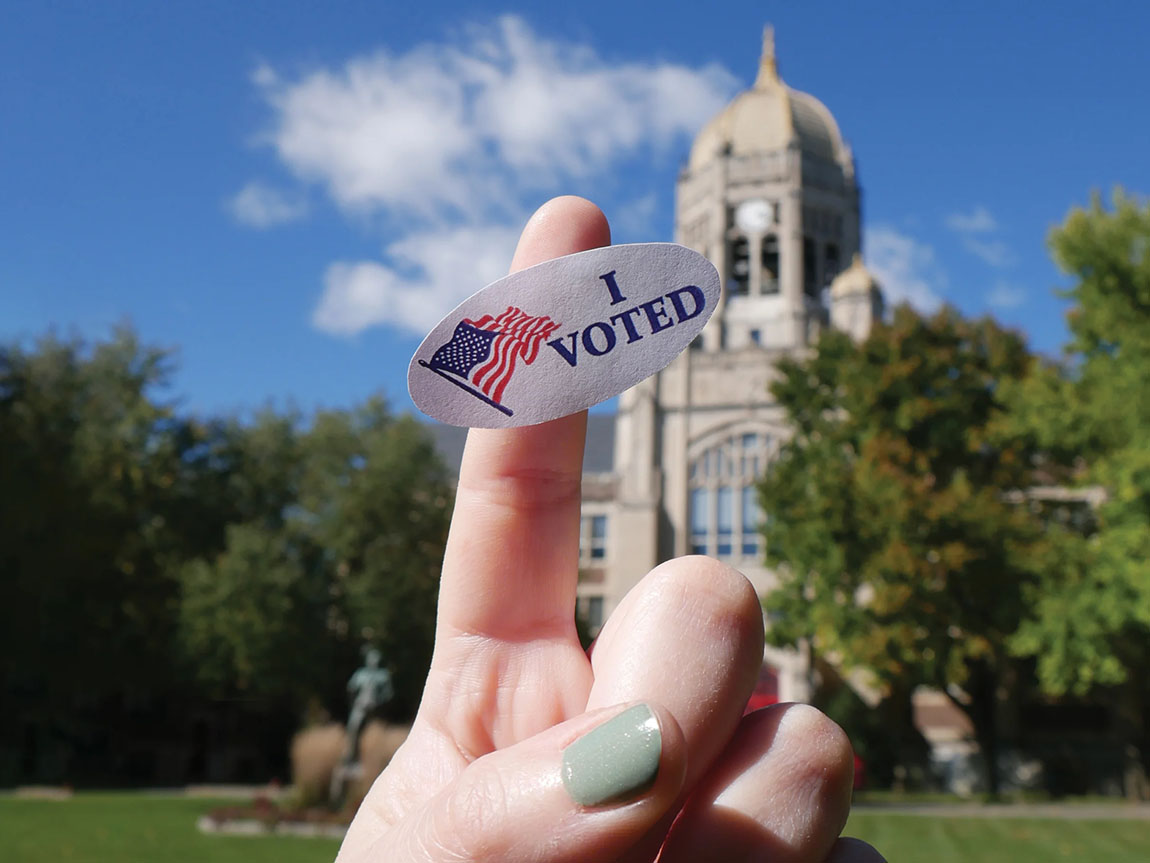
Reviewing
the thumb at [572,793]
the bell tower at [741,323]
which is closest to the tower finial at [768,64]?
the bell tower at [741,323]

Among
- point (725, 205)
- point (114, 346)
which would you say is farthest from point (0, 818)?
point (725, 205)

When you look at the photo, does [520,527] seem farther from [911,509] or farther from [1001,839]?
[911,509]

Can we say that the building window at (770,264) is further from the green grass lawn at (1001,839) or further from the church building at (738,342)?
the green grass lawn at (1001,839)

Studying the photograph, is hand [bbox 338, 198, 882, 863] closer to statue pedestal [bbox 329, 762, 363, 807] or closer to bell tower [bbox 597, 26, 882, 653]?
statue pedestal [bbox 329, 762, 363, 807]

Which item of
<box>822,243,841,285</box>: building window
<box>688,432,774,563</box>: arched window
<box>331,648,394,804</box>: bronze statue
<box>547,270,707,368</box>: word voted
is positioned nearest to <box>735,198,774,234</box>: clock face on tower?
<box>822,243,841,285</box>: building window

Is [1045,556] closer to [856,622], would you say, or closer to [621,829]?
[856,622]

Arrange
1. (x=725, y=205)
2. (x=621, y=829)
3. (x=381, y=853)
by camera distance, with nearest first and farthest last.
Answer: (x=621, y=829), (x=381, y=853), (x=725, y=205)
